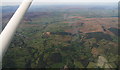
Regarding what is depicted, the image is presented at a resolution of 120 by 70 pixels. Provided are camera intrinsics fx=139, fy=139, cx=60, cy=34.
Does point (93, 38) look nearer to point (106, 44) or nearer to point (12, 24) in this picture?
point (106, 44)

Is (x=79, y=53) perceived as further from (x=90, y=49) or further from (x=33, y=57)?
(x=33, y=57)

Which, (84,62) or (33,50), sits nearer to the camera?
(84,62)

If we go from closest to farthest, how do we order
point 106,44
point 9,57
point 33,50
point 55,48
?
point 9,57
point 33,50
point 55,48
point 106,44

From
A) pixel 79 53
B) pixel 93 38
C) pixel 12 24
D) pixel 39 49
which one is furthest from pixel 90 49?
pixel 12 24

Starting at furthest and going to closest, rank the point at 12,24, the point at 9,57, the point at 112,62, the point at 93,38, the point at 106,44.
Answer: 1. the point at 93,38
2. the point at 106,44
3. the point at 9,57
4. the point at 112,62
5. the point at 12,24

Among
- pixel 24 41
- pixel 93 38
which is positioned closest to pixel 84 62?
pixel 93 38

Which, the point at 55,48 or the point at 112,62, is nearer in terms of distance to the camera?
the point at 112,62

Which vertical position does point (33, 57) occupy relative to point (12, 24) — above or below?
below

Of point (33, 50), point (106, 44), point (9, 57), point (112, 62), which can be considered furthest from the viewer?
point (106, 44)

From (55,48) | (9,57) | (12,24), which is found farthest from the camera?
(55,48)
